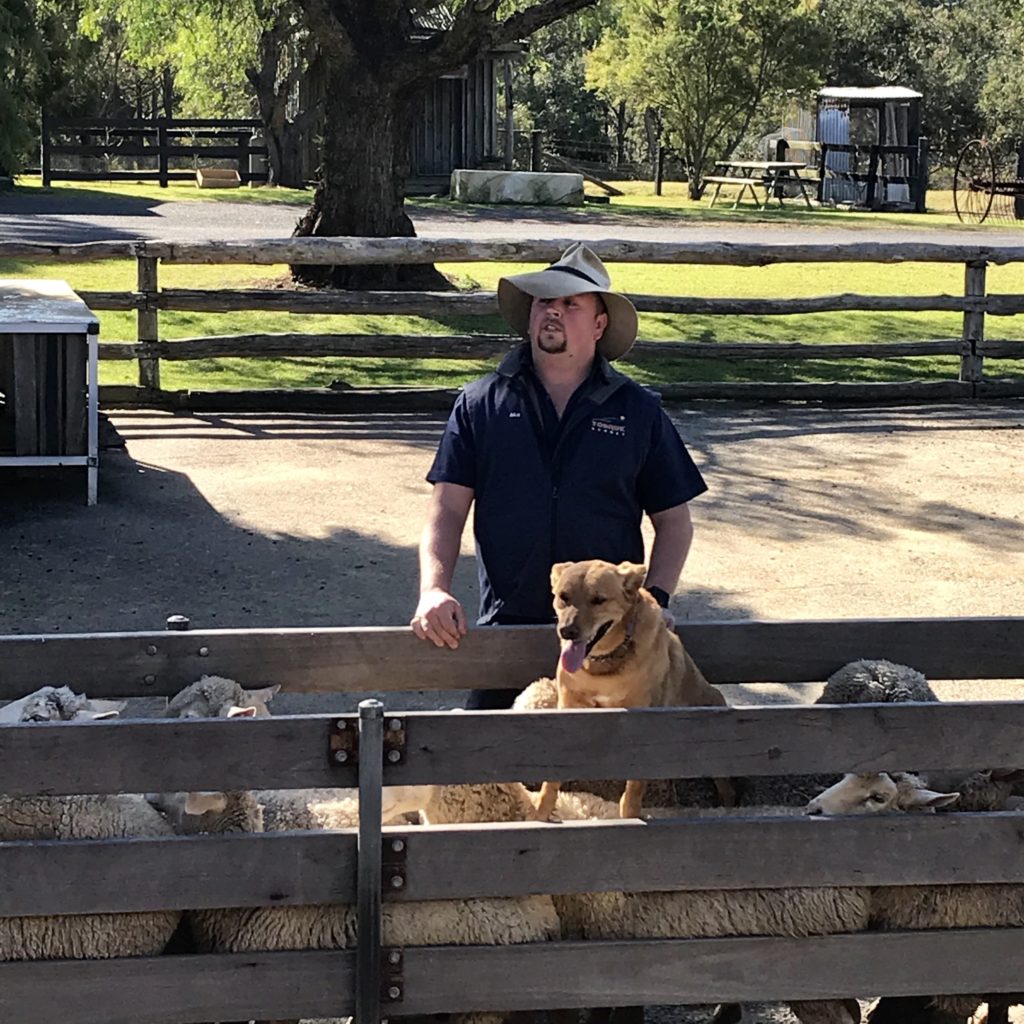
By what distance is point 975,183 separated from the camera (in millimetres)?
34281

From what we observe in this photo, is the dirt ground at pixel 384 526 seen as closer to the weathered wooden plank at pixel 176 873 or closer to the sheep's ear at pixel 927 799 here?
the sheep's ear at pixel 927 799

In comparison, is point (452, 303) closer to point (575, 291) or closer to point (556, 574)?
point (575, 291)

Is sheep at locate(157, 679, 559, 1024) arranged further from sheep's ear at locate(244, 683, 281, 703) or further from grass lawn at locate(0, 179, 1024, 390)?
grass lawn at locate(0, 179, 1024, 390)

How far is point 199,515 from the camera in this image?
956cm

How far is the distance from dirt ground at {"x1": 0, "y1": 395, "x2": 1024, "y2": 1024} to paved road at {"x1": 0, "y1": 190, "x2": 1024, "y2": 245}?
8.62 meters

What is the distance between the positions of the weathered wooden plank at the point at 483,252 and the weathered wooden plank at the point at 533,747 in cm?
984

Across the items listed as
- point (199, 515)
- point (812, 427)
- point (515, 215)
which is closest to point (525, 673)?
point (199, 515)

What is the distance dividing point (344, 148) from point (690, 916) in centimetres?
1435

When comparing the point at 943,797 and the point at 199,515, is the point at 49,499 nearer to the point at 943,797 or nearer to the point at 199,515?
the point at 199,515

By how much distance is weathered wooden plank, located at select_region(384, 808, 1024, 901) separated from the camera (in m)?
3.21

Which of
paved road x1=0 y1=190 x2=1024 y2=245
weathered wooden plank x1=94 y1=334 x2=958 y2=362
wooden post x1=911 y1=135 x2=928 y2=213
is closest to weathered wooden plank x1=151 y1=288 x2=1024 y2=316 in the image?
weathered wooden plank x1=94 y1=334 x2=958 y2=362

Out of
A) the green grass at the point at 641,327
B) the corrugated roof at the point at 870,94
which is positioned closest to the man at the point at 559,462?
the green grass at the point at 641,327

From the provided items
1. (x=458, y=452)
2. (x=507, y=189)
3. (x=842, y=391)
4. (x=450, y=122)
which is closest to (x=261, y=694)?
(x=458, y=452)

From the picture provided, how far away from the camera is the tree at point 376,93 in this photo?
627 inches
